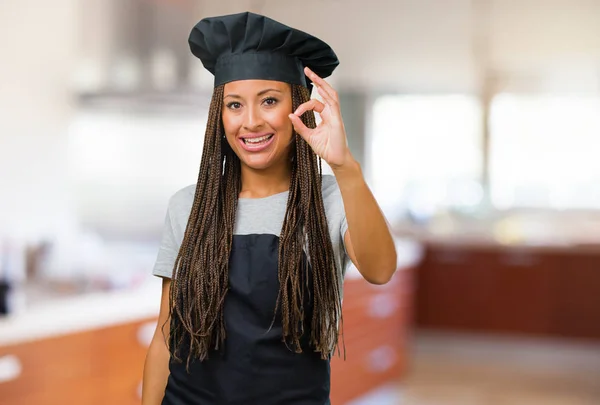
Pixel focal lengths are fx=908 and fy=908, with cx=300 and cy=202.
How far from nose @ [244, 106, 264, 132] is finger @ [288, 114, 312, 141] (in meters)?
0.08

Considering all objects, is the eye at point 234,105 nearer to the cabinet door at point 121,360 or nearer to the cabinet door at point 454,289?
the cabinet door at point 121,360

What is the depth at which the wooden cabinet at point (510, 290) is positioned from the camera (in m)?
5.92

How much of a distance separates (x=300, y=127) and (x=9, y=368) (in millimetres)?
1372

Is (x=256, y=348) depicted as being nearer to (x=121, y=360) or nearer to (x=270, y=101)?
(x=270, y=101)

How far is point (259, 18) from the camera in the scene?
123cm

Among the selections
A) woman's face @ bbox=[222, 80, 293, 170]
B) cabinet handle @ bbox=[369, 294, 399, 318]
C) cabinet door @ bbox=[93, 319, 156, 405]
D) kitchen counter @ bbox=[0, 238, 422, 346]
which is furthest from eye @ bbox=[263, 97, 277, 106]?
cabinet handle @ bbox=[369, 294, 399, 318]

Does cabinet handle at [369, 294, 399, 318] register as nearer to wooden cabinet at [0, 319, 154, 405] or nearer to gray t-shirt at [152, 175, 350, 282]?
wooden cabinet at [0, 319, 154, 405]

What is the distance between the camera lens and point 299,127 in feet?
3.81

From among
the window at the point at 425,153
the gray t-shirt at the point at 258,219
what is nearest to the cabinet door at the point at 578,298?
the window at the point at 425,153

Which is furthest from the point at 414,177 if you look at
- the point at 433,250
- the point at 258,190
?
the point at 258,190

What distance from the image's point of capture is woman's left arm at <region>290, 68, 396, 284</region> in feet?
3.70

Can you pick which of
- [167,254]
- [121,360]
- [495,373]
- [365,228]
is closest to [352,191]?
[365,228]

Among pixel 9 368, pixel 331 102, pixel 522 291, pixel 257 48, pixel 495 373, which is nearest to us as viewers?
pixel 331 102

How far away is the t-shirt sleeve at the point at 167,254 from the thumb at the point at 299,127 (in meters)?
0.29
